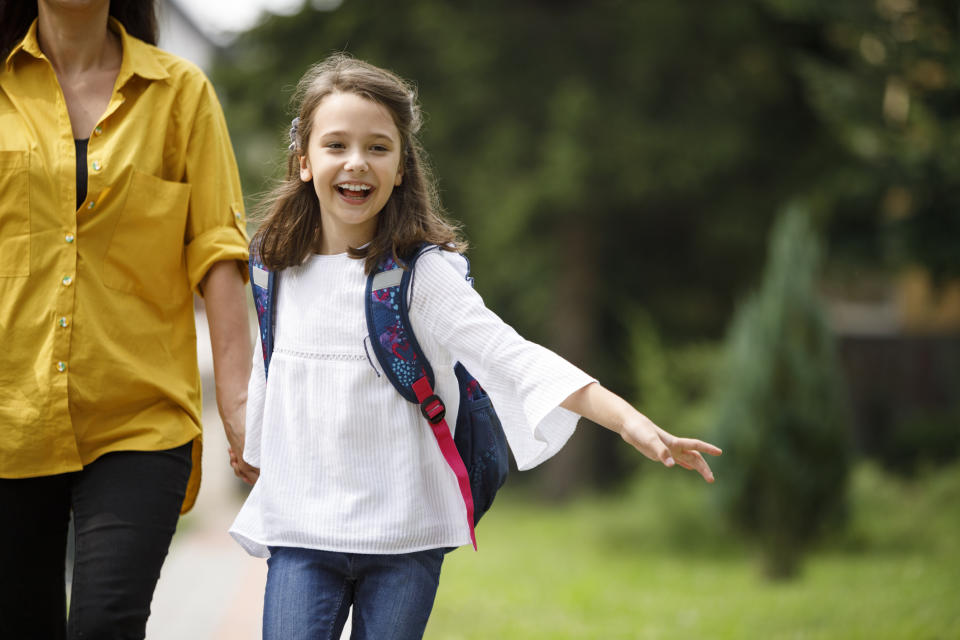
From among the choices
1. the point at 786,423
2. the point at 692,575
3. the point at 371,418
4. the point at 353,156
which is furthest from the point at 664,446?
the point at 692,575

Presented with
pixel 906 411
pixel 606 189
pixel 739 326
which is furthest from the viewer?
pixel 906 411

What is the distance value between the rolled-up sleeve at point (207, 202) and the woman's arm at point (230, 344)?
1.6 inches

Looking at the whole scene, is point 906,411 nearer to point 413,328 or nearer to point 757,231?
point 757,231

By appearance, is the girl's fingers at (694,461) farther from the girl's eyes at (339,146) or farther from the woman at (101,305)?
the woman at (101,305)

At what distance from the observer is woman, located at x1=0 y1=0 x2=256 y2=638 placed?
2494mm

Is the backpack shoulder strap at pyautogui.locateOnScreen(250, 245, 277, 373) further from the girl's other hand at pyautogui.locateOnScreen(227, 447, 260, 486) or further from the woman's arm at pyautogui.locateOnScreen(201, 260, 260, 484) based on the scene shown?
the girl's other hand at pyautogui.locateOnScreen(227, 447, 260, 486)

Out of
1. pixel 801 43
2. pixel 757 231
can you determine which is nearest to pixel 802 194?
pixel 757 231

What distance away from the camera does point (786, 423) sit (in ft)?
25.1

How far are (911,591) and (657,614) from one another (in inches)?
58.6

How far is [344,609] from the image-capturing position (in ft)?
8.23

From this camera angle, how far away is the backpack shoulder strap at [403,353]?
2449 mm

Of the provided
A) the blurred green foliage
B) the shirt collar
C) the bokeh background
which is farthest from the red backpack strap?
the blurred green foliage

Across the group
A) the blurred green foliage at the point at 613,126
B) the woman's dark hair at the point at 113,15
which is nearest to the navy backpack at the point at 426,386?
the woman's dark hair at the point at 113,15

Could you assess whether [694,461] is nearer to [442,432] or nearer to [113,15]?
[442,432]
